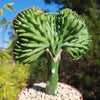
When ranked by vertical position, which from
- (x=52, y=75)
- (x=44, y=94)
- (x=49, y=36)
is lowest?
(x=44, y=94)

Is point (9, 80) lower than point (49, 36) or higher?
lower

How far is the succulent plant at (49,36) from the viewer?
629 millimetres

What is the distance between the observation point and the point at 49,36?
2.19 ft

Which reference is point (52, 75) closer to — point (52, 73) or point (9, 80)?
point (52, 73)

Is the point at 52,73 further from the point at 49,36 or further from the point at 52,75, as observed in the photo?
the point at 49,36

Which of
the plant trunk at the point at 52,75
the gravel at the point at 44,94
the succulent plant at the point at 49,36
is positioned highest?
the succulent plant at the point at 49,36

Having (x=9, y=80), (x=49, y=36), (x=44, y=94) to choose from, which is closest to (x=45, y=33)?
(x=49, y=36)

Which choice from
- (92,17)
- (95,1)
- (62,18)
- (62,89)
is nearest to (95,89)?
(92,17)

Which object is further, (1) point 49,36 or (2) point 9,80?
(2) point 9,80

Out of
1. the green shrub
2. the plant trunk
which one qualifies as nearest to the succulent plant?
the plant trunk

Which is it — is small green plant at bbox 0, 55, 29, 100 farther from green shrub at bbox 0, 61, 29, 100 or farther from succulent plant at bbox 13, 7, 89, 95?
succulent plant at bbox 13, 7, 89, 95

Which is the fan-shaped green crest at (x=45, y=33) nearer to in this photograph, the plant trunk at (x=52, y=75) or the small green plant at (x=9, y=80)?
the plant trunk at (x=52, y=75)

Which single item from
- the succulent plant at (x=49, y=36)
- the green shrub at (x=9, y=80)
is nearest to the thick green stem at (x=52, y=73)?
the succulent plant at (x=49, y=36)

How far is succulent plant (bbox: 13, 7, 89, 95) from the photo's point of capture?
0.63m
